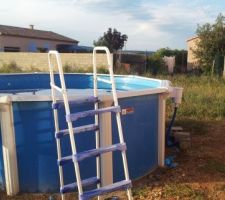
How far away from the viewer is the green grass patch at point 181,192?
4.35 m

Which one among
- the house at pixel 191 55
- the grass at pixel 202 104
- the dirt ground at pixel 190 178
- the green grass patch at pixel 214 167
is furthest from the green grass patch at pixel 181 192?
the house at pixel 191 55

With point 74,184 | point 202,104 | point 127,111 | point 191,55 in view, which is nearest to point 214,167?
point 127,111

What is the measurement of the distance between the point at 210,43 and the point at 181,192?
59.0ft

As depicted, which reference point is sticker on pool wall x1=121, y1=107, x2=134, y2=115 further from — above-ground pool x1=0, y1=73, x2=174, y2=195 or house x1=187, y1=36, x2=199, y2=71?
house x1=187, y1=36, x2=199, y2=71

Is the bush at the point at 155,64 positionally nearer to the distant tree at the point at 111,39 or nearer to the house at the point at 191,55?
the house at the point at 191,55

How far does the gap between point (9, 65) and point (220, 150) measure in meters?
16.2

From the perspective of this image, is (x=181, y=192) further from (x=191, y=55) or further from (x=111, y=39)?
(x=111, y=39)

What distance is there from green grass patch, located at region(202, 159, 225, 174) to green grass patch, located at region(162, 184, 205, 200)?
0.75 metres

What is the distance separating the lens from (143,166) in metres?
5.18

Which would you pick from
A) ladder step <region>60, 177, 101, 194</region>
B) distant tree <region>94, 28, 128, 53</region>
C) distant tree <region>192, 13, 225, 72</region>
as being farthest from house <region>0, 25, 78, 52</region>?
ladder step <region>60, 177, 101, 194</region>

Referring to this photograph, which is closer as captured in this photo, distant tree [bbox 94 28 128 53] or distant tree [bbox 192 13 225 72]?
distant tree [bbox 192 13 225 72]

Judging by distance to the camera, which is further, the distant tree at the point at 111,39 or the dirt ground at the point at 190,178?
the distant tree at the point at 111,39

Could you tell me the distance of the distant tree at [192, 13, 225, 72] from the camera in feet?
68.9

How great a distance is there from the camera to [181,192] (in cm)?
445
